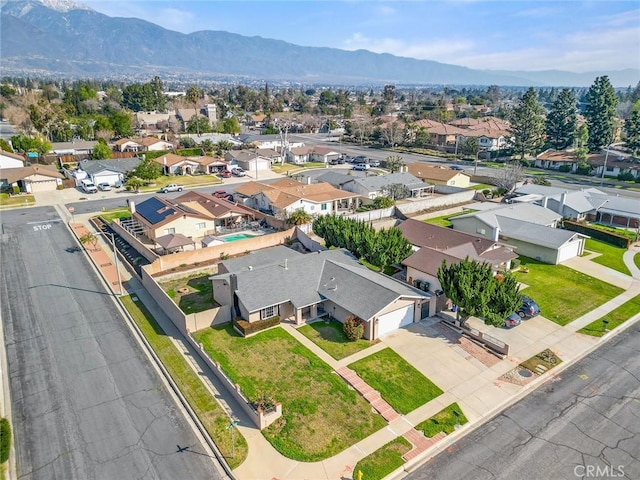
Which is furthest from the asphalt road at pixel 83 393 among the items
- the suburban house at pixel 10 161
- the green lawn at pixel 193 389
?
the suburban house at pixel 10 161

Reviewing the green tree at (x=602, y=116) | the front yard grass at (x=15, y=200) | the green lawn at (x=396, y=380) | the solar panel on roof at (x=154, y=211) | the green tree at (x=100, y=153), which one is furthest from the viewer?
the green tree at (x=602, y=116)

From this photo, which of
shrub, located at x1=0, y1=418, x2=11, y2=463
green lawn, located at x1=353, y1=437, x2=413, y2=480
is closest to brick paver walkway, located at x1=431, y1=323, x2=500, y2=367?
green lawn, located at x1=353, y1=437, x2=413, y2=480

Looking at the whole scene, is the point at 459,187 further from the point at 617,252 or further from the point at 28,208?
the point at 28,208

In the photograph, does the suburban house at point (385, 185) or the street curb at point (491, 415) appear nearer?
the street curb at point (491, 415)

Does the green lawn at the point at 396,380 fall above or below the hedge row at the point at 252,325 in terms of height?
below

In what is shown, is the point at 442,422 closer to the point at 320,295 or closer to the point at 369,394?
the point at 369,394

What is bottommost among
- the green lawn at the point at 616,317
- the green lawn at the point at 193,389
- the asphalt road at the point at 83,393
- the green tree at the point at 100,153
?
the asphalt road at the point at 83,393

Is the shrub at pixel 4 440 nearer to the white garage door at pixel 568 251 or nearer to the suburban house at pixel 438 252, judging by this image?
the suburban house at pixel 438 252

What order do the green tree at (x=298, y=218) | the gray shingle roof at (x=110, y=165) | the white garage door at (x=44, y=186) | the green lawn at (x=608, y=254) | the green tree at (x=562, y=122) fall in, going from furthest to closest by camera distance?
the green tree at (x=562, y=122), the gray shingle roof at (x=110, y=165), the white garage door at (x=44, y=186), the green tree at (x=298, y=218), the green lawn at (x=608, y=254)
